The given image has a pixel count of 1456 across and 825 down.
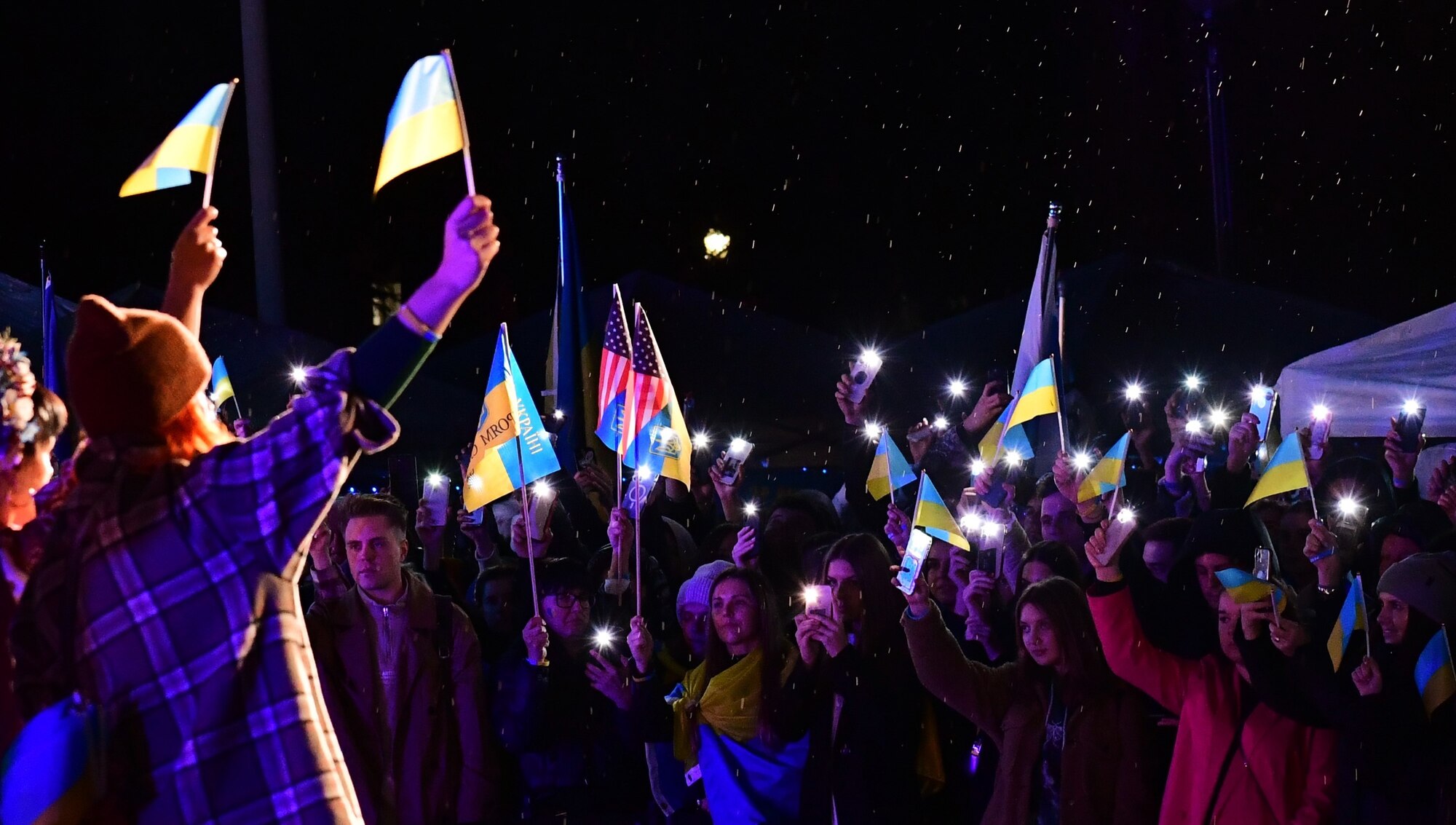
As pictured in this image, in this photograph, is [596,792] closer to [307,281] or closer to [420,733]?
[420,733]

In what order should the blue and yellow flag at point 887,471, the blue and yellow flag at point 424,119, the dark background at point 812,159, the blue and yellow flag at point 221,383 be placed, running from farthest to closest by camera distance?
the dark background at point 812,159 < the blue and yellow flag at point 221,383 < the blue and yellow flag at point 887,471 < the blue and yellow flag at point 424,119

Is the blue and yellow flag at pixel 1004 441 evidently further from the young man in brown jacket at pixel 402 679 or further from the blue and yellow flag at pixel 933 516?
the young man in brown jacket at pixel 402 679

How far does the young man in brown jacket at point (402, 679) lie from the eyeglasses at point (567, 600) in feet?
1.21

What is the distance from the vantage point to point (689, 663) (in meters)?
6.30

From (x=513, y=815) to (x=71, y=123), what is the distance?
15.4 metres

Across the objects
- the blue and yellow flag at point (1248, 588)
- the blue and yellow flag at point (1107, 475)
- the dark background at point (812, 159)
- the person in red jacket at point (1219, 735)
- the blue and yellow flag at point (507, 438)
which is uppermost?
the dark background at point (812, 159)

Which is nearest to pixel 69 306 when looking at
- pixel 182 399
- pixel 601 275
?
pixel 182 399

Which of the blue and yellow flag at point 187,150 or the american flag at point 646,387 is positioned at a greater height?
the american flag at point 646,387

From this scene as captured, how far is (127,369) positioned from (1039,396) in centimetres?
541

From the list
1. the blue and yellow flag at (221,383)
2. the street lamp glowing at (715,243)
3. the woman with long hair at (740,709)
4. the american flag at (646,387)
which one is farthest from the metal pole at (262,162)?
the street lamp glowing at (715,243)

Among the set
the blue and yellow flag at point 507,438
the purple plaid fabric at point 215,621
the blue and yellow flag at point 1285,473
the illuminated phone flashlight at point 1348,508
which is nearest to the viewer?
the purple plaid fabric at point 215,621

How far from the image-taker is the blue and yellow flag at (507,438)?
6492 millimetres

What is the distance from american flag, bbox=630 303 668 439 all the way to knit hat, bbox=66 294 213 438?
13.3 ft

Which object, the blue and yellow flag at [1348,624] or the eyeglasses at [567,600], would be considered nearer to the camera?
the blue and yellow flag at [1348,624]
